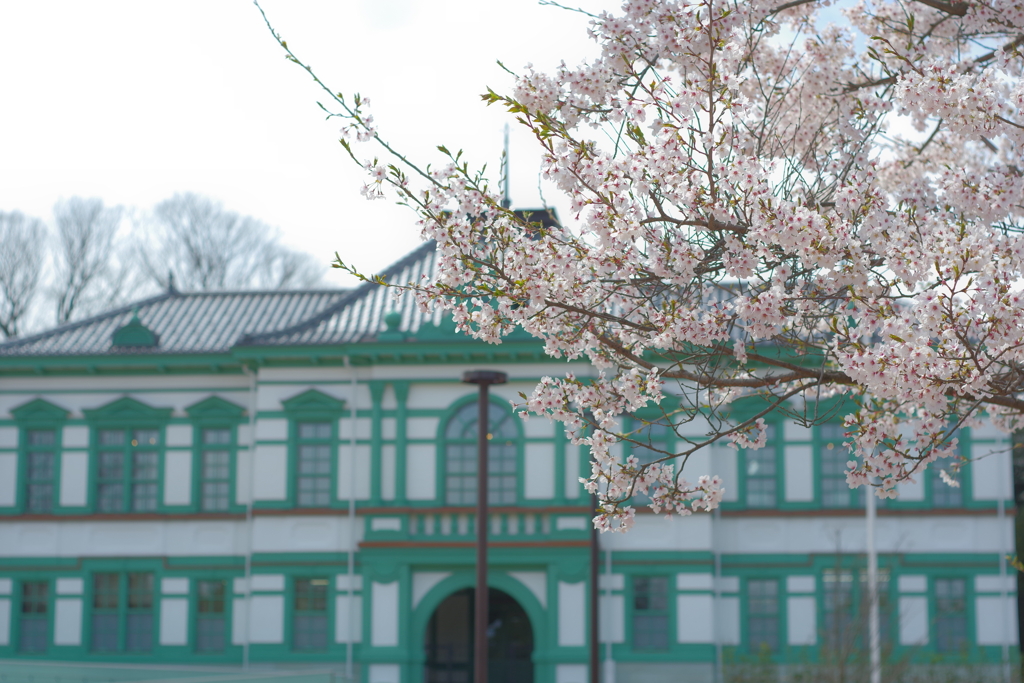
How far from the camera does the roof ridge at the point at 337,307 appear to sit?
71.4 feet

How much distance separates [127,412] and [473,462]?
6.92 m

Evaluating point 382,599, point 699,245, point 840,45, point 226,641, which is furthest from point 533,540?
point 699,245

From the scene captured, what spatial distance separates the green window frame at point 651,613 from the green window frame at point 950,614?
4799mm

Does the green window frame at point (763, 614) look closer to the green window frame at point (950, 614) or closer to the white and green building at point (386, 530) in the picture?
the white and green building at point (386, 530)

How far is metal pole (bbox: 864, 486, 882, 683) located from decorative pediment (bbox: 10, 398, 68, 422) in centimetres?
1506

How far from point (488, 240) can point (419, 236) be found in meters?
0.42

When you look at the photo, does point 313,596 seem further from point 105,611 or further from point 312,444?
point 105,611

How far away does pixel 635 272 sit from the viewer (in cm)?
656

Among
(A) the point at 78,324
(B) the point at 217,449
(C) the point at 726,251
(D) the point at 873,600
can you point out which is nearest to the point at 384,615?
(B) the point at 217,449

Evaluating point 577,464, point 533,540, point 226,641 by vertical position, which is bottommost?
point 226,641

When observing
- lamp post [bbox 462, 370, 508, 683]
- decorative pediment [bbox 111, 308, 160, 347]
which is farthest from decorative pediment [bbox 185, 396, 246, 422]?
lamp post [bbox 462, 370, 508, 683]

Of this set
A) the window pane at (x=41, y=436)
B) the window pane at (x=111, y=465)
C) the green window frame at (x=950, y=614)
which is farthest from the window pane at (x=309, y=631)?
the green window frame at (x=950, y=614)

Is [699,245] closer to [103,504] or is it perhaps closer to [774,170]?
[774,170]

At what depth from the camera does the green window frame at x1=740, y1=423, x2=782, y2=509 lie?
21203 millimetres
